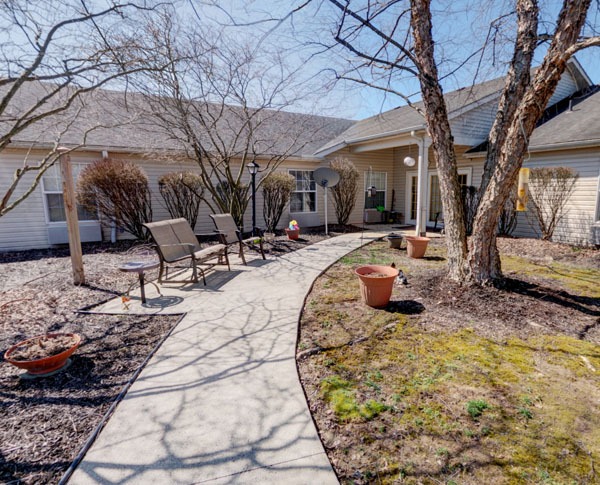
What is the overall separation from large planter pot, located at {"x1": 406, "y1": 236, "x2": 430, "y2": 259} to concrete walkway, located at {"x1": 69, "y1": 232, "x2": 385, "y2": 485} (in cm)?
392

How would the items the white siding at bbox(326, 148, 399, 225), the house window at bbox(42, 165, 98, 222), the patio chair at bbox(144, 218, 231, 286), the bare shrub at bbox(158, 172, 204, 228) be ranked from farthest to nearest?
the white siding at bbox(326, 148, 399, 225)
the bare shrub at bbox(158, 172, 204, 228)
the house window at bbox(42, 165, 98, 222)
the patio chair at bbox(144, 218, 231, 286)

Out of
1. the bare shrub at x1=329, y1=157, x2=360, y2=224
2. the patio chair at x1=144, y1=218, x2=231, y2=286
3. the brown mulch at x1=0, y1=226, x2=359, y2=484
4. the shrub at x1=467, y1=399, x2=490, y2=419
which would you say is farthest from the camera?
the bare shrub at x1=329, y1=157, x2=360, y2=224

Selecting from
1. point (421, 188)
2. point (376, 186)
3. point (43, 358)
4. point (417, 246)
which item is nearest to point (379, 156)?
point (376, 186)

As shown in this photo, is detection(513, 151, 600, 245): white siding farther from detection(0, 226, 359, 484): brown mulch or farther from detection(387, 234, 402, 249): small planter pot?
detection(0, 226, 359, 484): brown mulch

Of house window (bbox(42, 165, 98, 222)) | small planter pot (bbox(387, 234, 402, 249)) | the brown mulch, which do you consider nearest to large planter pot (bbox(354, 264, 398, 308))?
the brown mulch

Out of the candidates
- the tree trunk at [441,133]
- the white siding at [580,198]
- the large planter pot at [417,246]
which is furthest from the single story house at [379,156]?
the tree trunk at [441,133]

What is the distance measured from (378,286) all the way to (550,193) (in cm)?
695

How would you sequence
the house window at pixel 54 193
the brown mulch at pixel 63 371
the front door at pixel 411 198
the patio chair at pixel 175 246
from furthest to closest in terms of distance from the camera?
the front door at pixel 411 198 < the house window at pixel 54 193 < the patio chair at pixel 175 246 < the brown mulch at pixel 63 371

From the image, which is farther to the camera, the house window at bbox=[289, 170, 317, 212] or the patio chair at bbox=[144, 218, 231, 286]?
the house window at bbox=[289, 170, 317, 212]

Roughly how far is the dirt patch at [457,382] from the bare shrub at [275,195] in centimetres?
633

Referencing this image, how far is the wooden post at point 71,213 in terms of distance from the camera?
15.4 ft

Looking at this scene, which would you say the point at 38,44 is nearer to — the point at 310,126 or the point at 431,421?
the point at 431,421

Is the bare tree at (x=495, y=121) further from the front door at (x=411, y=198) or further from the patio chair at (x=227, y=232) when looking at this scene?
the front door at (x=411, y=198)

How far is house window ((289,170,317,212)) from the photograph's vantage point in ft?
39.7
